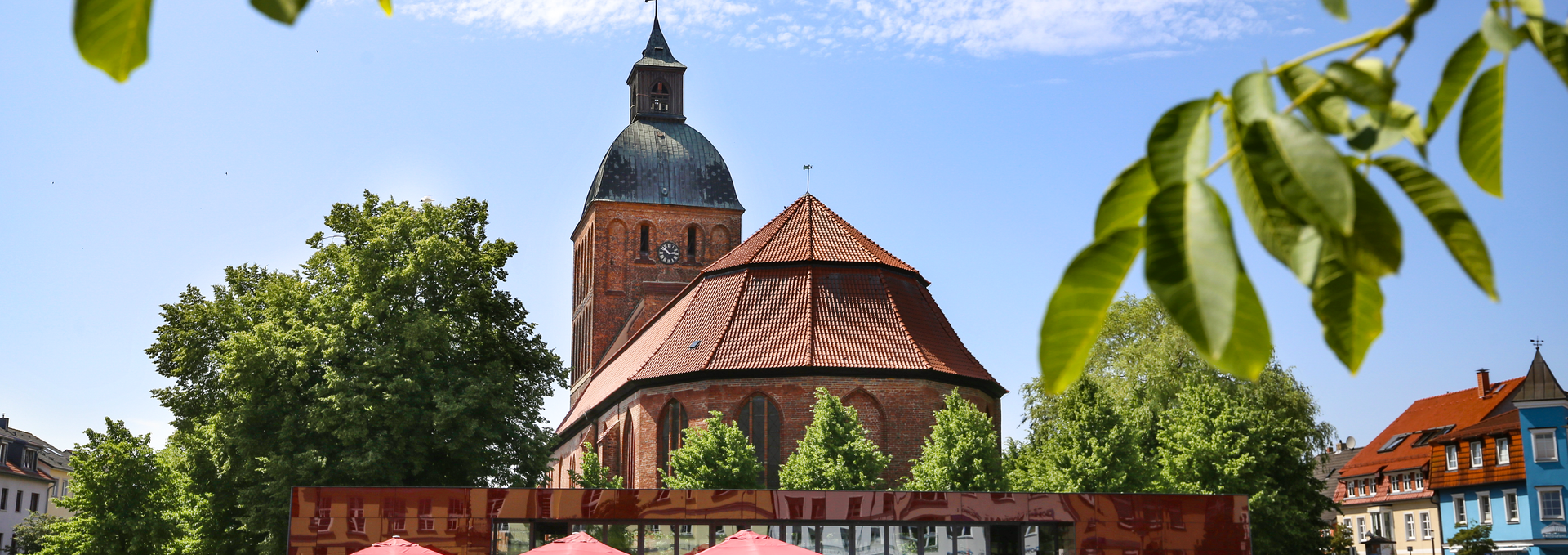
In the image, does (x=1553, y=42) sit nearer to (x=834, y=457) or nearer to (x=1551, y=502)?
(x=834, y=457)

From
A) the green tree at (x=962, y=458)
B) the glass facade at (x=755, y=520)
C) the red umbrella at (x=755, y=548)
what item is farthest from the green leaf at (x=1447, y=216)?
the green tree at (x=962, y=458)

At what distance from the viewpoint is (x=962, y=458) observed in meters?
31.6

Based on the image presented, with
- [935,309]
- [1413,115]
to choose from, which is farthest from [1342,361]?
[935,309]

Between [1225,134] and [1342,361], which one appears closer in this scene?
[1225,134]

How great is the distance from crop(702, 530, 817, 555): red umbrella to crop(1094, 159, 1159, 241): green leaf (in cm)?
1799

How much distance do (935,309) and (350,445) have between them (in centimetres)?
1885

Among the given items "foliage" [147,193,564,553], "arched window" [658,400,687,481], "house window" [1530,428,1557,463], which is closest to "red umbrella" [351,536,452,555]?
"foliage" [147,193,564,553]

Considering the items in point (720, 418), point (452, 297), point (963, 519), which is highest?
point (452, 297)

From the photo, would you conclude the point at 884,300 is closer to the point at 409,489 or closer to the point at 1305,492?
the point at 1305,492

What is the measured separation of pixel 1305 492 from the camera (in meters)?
35.8

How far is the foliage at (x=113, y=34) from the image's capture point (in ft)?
4.33

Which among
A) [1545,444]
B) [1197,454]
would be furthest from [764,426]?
[1545,444]

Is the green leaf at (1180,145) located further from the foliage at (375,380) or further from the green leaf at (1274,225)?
the foliage at (375,380)

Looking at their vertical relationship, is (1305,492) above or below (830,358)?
below
